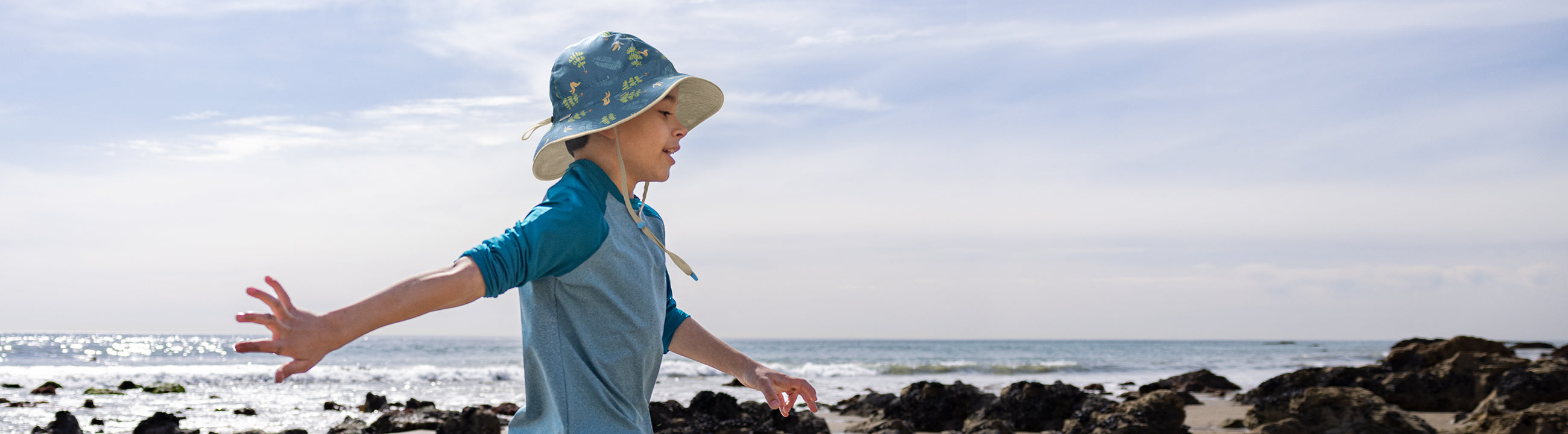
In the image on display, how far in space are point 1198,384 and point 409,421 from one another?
1151 cm

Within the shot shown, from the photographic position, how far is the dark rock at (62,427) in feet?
23.4

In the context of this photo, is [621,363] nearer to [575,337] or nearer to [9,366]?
[575,337]

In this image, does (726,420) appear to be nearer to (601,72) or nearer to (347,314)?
(601,72)

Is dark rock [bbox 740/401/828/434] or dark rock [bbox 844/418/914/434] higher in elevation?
dark rock [bbox 740/401/828/434]

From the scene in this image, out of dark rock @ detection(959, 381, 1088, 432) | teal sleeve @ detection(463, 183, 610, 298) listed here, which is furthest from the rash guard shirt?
dark rock @ detection(959, 381, 1088, 432)

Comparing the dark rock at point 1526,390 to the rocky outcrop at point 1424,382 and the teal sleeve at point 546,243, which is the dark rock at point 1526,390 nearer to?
the rocky outcrop at point 1424,382

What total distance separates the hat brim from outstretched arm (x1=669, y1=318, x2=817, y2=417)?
402 mm

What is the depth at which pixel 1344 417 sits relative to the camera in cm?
667

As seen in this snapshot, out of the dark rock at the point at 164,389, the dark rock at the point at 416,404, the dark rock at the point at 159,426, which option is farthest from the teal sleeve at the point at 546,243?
the dark rock at the point at 164,389

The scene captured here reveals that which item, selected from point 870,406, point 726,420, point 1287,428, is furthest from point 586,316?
point 870,406

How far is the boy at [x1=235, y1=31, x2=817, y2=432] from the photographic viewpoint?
1.27 m

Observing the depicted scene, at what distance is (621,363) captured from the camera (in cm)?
162

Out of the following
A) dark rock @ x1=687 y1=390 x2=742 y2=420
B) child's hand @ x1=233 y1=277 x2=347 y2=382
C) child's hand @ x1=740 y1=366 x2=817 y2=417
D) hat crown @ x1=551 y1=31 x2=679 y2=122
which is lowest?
dark rock @ x1=687 y1=390 x2=742 y2=420

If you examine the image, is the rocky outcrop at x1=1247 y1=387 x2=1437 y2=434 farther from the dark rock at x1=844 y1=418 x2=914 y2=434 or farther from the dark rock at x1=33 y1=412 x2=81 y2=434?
the dark rock at x1=33 y1=412 x2=81 y2=434
